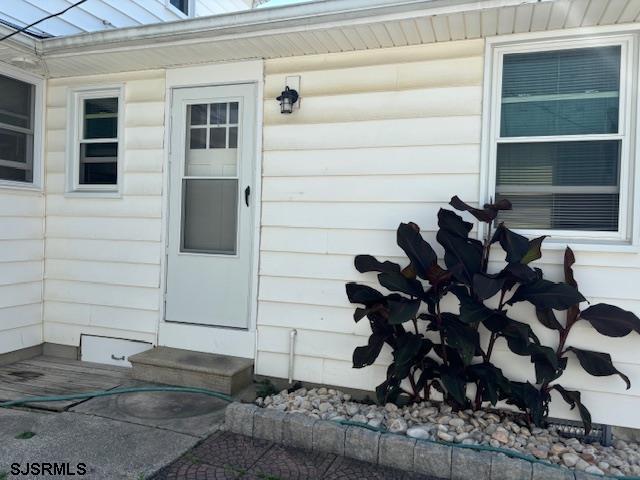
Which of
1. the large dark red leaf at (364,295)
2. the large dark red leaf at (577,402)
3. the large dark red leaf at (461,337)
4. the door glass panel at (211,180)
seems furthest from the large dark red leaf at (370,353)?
the door glass panel at (211,180)

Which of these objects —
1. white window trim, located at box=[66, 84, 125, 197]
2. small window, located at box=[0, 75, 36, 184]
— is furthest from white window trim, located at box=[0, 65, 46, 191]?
white window trim, located at box=[66, 84, 125, 197]

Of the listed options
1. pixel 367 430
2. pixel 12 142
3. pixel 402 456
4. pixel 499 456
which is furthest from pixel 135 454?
pixel 12 142

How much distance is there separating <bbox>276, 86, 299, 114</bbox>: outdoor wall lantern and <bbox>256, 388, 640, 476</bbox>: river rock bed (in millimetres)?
2124

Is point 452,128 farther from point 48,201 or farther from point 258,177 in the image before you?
point 48,201

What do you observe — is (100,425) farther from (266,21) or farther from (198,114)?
(266,21)

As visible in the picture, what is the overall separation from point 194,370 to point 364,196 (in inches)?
71.9

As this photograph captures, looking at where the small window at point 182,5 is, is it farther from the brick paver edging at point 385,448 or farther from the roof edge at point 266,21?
the brick paver edging at point 385,448

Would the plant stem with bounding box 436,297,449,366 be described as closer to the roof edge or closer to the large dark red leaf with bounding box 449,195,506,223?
the large dark red leaf with bounding box 449,195,506,223

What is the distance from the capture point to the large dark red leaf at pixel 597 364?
9.86 feet

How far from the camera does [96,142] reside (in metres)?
4.57

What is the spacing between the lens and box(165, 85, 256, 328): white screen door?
13.3 feet

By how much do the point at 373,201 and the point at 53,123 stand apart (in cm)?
310

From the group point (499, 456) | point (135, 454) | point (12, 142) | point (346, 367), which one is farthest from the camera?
point (12, 142)

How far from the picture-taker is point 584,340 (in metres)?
3.24
